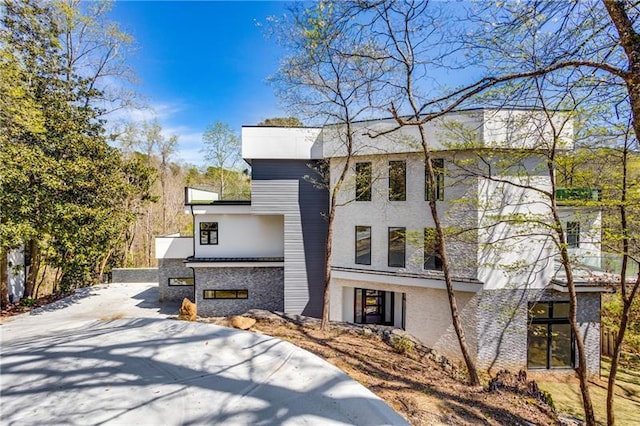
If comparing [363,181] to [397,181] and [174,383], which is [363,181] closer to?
[397,181]

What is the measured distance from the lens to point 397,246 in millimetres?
10344

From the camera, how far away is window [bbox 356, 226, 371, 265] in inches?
424

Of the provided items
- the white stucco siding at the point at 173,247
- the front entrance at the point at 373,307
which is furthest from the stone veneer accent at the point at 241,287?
the front entrance at the point at 373,307

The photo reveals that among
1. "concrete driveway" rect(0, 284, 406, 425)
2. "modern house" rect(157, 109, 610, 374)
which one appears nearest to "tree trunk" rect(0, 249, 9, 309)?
"modern house" rect(157, 109, 610, 374)

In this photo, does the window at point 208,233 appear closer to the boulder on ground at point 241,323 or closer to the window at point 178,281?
the window at point 178,281

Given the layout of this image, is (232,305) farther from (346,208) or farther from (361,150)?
(361,150)

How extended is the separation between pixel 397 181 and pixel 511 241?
4.10 metres

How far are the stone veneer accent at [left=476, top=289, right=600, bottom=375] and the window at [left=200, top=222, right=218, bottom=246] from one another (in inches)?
392

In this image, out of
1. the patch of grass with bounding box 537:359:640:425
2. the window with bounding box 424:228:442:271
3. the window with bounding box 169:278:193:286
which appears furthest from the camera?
the window with bounding box 169:278:193:286

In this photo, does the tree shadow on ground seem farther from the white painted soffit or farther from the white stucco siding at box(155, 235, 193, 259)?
the white stucco siding at box(155, 235, 193, 259)

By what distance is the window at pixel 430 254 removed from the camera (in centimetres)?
949

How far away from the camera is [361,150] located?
34.8 ft

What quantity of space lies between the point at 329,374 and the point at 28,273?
17.4 m

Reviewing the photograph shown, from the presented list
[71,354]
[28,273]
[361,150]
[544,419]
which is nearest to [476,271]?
[544,419]
